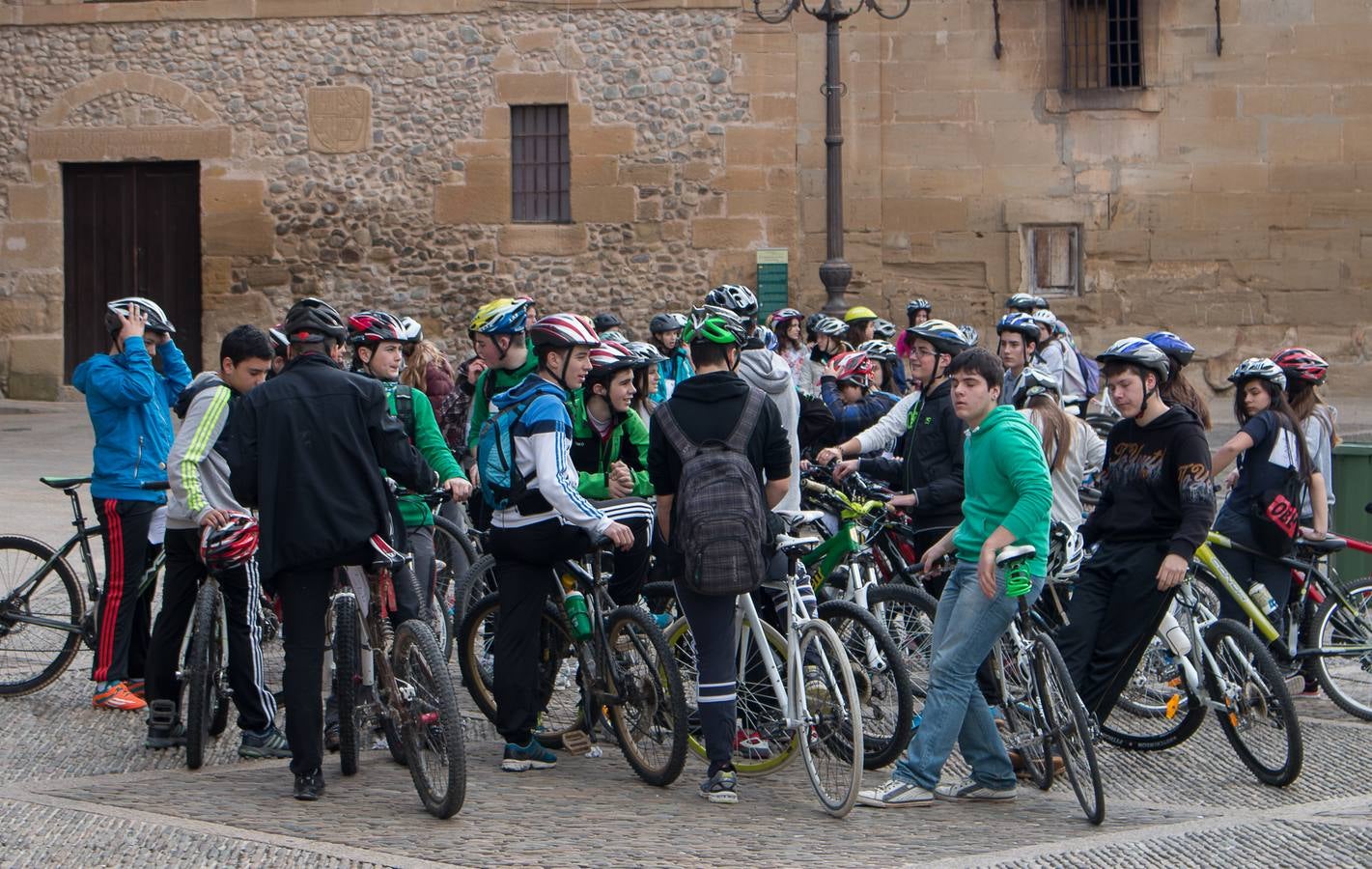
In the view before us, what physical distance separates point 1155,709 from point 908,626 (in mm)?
1055

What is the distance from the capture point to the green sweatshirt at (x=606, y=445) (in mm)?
7797

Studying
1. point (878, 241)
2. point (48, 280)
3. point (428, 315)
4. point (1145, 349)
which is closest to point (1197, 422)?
point (1145, 349)

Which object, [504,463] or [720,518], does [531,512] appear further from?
[720,518]

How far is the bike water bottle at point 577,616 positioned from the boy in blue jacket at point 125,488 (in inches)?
84.5

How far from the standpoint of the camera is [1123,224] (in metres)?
20.9

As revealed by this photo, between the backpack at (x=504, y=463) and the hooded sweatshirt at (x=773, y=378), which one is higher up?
the hooded sweatshirt at (x=773, y=378)

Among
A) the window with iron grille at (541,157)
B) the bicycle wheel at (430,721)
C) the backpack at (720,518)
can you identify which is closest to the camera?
the bicycle wheel at (430,721)

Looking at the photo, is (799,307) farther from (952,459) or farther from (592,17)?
(952,459)

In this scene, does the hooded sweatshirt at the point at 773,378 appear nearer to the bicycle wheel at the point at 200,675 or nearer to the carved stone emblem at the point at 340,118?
the bicycle wheel at the point at 200,675

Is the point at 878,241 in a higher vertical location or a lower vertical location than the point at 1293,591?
higher

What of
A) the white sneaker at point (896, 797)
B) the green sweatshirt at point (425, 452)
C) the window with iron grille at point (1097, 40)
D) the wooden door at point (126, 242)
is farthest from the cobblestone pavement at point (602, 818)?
the wooden door at point (126, 242)

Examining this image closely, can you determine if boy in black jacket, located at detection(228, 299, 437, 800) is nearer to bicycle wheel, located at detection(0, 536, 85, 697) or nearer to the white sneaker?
the white sneaker

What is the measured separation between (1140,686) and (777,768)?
1.64 m

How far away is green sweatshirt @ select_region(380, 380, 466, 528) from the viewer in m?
7.80
